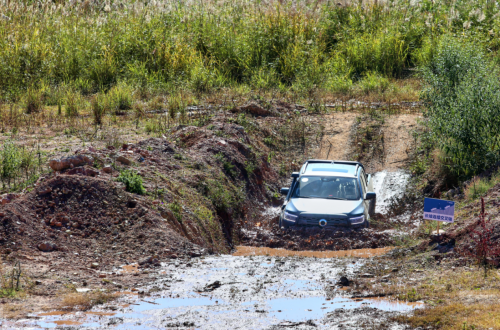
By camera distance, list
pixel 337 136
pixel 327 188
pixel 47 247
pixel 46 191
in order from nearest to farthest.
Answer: pixel 47 247, pixel 46 191, pixel 327 188, pixel 337 136

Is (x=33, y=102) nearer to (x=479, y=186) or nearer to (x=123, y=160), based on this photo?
(x=123, y=160)

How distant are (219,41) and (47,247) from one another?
16.5 m

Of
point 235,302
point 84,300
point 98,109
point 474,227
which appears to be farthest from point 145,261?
point 98,109

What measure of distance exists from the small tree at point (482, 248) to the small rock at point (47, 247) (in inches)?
228

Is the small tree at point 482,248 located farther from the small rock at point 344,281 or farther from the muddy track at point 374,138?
the muddy track at point 374,138

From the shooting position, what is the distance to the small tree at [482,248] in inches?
310

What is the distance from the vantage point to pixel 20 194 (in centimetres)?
959

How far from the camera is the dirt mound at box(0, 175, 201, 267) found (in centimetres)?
847

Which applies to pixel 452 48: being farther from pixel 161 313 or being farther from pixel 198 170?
pixel 161 313

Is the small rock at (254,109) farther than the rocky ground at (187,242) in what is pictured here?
Yes

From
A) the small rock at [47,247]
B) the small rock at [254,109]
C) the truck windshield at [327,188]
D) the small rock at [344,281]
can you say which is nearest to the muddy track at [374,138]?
the small rock at [254,109]

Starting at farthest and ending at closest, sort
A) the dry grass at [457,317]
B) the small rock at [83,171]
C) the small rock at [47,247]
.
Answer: the small rock at [83,171]
the small rock at [47,247]
the dry grass at [457,317]

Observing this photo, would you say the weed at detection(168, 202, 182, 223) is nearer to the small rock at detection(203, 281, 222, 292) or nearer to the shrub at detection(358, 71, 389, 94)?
the small rock at detection(203, 281, 222, 292)

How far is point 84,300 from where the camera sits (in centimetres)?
685
